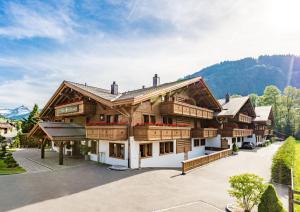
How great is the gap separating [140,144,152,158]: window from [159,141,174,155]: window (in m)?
1.60

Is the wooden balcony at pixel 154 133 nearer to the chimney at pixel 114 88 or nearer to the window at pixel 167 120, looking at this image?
the window at pixel 167 120

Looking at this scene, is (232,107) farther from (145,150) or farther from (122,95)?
(145,150)

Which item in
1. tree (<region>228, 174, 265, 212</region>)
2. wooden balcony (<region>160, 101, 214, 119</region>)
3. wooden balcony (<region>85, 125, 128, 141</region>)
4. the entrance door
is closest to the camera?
tree (<region>228, 174, 265, 212</region>)

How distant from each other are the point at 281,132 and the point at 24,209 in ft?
228

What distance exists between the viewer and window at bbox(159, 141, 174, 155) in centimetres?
2062

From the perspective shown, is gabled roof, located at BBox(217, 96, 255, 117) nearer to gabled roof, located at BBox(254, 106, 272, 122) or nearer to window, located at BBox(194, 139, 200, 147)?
window, located at BBox(194, 139, 200, 147)

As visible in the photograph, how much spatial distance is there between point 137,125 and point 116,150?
331cm

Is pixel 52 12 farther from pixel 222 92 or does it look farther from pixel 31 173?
pixel 222 92

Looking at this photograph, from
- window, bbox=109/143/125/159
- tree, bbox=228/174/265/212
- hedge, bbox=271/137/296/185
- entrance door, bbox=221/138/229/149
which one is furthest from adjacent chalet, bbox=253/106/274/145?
tree, bbox=228/174/265/212

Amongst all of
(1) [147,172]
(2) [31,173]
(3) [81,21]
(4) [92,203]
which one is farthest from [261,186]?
(2) [31,173]

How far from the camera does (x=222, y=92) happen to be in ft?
626

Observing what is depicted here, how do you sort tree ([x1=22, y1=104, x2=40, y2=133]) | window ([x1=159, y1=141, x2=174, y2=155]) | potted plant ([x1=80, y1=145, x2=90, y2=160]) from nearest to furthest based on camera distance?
window ([x1=159, y1=141, x2=174, y2=155]), potted plant ([x1=80, y1=145, x2=90, y2=160]), tree ([x1=22, y1=104, x2=40, y2=133])

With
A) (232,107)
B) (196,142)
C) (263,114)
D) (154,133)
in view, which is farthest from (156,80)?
(263,114)

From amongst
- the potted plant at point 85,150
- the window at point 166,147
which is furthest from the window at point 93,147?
the window at point 166,147
